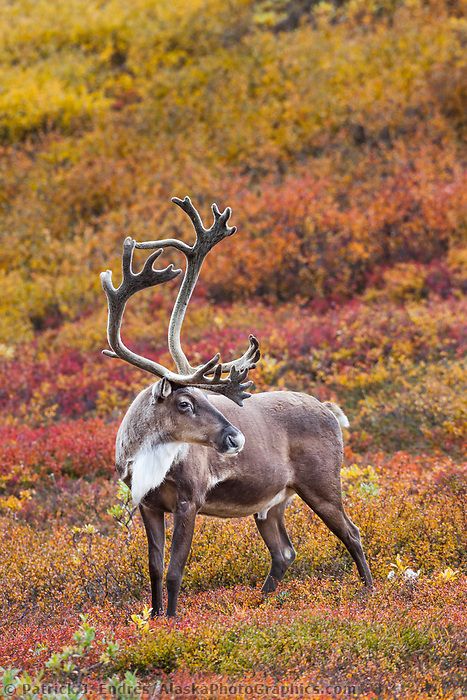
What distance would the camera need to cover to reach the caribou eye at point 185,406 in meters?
6.09

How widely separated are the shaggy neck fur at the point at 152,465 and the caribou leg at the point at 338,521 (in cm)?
136

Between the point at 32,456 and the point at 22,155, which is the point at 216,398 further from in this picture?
the point at 22,155

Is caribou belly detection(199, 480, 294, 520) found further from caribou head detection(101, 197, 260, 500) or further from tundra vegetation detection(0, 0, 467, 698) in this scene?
tundra vegetation detection(0, 0, 467, 698)

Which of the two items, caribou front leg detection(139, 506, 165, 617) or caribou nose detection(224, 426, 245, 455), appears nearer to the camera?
caribou nose detection(224, 426, 245, 455)

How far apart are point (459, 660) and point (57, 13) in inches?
998

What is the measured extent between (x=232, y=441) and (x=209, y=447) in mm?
364

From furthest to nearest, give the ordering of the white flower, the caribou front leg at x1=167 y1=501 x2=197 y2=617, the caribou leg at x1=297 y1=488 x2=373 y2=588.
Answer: the caribou leg at x1=297 y1=488 x2=373 y2=588 < the white flower < the caribou front leg at x1=167 y1=501 x2=197 y2=617

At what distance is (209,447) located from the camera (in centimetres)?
625

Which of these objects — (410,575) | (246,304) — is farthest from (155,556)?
(246,304)

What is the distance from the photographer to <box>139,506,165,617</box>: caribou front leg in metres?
6.15

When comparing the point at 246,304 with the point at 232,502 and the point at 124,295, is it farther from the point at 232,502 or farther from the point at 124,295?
the point at 124,295

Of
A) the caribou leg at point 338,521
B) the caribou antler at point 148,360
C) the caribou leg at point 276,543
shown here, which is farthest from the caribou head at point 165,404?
the caribou leg at point 276,543

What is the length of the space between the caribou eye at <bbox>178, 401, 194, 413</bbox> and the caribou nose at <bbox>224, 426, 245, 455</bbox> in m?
0.32

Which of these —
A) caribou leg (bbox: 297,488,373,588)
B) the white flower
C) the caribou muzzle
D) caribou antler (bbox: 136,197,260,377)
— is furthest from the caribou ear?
the white flower
